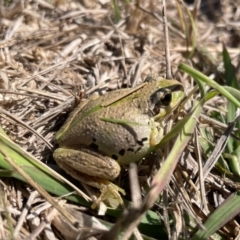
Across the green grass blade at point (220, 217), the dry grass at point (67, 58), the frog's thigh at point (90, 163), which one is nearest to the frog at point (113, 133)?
the frog's thigh at point (90, 163)

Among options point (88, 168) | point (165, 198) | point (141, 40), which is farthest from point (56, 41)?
point (165, 198)

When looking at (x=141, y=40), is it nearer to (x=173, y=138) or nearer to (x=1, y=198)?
(x=173, y=138)

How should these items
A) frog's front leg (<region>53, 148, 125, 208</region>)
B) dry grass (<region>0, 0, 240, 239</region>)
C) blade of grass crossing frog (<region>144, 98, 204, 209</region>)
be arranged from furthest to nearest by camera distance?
dry grass (<region>0, 0, 240, 239</region>)
frog's front leg (<region>53, 148, 125, 208</region>)
blade of grass crossing frog (<region>144, 98, 204, 209</region>)

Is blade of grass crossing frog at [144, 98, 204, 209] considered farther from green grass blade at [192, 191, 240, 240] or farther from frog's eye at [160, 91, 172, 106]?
green grass blade at [192, 191, 240, 240]

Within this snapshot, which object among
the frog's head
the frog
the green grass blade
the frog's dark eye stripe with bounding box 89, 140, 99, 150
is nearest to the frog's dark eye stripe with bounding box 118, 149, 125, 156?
the frog

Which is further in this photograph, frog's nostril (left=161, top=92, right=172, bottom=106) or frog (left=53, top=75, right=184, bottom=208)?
frog's nostril (left=161, top=92, right=172, bottom=106)

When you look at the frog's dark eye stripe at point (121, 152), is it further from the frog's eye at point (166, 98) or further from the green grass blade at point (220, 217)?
the green grass blade at point (220, 217)
